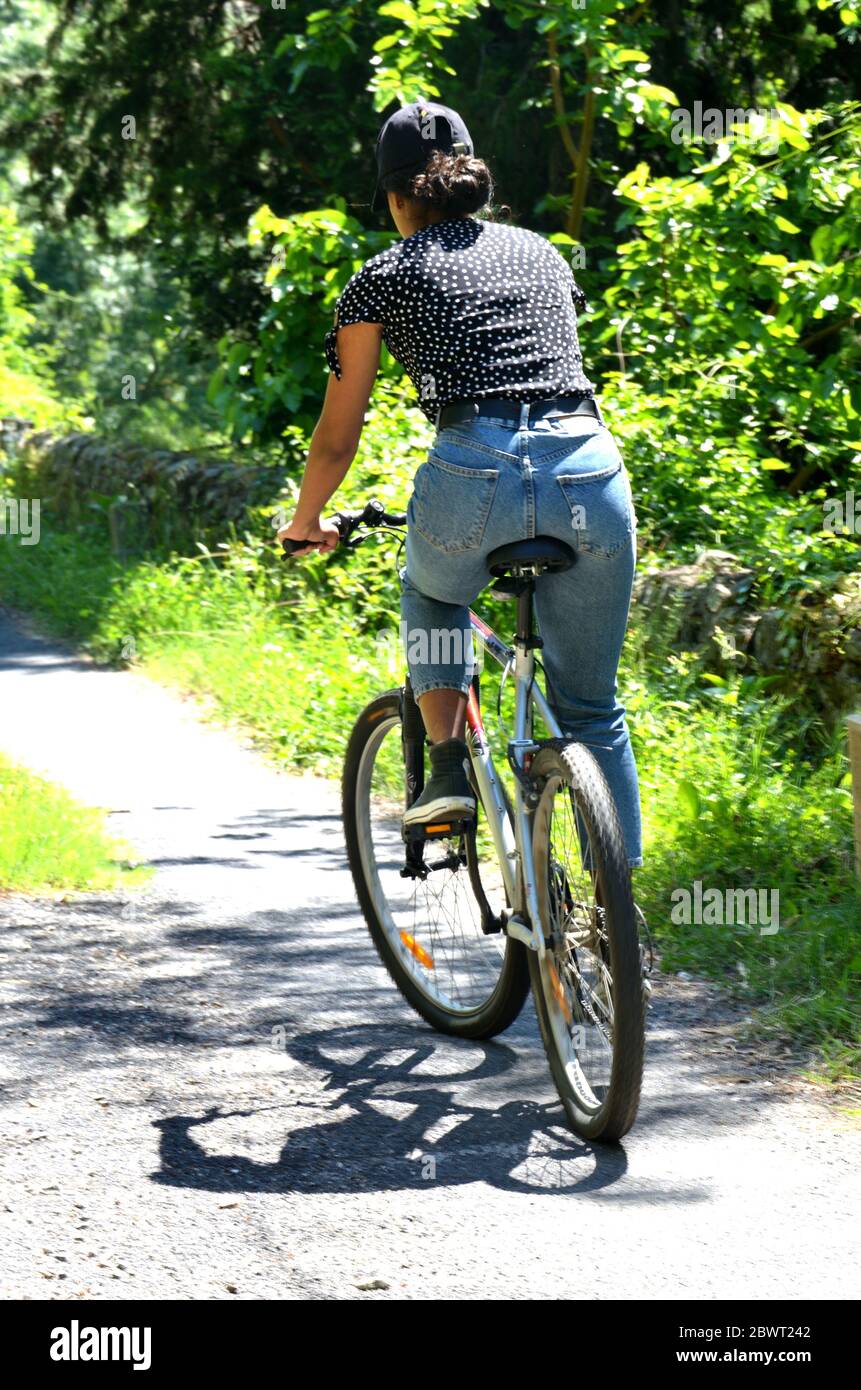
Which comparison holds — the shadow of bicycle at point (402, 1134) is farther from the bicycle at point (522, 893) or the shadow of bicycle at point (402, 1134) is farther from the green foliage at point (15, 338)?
the green foliage at point (15, 338)

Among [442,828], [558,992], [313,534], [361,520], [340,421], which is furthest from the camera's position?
[361,520]

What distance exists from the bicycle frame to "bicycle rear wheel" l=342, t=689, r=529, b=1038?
0.76 feet

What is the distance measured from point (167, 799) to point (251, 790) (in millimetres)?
405

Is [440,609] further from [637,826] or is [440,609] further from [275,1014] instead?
[275,1014]

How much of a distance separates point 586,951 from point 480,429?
1.14m

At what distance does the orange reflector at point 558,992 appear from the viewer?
3859mm

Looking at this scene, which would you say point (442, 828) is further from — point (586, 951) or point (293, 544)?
point (293, 544)

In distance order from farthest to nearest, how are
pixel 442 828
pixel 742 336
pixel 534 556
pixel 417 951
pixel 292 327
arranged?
pixel 292 327 → pixel 742 336 → pixel 417 951 → pixel 442 828 → pixel 534 556

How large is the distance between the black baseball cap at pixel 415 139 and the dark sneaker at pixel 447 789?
1318 millimetres

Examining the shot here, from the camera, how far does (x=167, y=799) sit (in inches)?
284

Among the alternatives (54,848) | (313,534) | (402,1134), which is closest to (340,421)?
(313,534)

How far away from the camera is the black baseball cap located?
3938 millimetres

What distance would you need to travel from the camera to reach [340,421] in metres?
3.99
